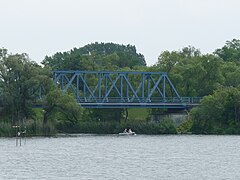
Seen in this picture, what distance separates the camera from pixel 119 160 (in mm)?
70625

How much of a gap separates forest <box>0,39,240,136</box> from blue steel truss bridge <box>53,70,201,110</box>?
2231 mm

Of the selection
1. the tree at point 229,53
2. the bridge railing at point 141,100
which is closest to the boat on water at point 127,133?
the bridge railing at point 141,100

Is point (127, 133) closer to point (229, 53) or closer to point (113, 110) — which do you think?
point (113, 110)

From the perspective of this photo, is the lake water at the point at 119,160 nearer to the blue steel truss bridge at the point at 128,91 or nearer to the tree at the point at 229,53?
the blue steel truss bridge at the point at 128,91

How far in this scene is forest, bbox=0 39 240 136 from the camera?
11356 cm

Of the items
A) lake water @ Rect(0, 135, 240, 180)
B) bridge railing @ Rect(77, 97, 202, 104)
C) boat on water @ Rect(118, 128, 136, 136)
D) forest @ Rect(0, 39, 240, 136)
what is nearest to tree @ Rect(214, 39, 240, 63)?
forest @ Rect(0, 39, 240, 136)

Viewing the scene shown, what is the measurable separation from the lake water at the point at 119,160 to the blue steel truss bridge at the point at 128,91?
118 ft

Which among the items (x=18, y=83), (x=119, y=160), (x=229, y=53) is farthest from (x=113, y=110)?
(x=119, y=160)

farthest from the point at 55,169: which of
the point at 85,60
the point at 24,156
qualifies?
the point at 85,60

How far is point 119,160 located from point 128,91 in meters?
78.1

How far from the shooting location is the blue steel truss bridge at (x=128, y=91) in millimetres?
135000

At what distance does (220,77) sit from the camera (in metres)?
140

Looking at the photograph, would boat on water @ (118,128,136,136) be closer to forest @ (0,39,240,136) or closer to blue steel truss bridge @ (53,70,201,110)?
Result: forest @ (0,39,240,136)

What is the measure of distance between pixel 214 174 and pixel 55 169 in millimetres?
10806
